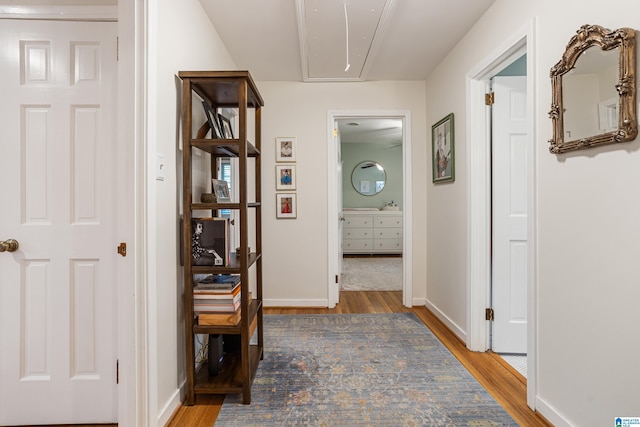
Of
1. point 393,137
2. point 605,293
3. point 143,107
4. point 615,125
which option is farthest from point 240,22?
point 393,137

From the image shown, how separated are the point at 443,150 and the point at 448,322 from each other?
1555mm

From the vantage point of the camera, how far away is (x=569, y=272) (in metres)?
1.50

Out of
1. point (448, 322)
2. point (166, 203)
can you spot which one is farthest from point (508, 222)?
point (166, 203)

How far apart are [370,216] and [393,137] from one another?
171 centimetres

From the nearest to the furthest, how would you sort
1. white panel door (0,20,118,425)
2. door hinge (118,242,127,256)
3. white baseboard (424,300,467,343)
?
door hinge (118,242,127,256)
white panel door (0,20,118,425)
white baseboard (424,300,467,343)

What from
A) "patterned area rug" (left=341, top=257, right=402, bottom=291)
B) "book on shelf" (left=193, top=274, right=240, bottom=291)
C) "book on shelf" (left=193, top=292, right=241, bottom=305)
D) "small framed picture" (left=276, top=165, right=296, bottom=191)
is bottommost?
"patterned area rug" (left=341, top=257, right=402, bottom=291)

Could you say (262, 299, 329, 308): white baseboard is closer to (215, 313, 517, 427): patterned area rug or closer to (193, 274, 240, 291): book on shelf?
(215, 313, 517, 427): patterned area rug

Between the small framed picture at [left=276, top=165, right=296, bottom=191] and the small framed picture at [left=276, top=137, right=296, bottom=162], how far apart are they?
85 millimetres

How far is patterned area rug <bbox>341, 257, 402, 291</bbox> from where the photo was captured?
4.44 metres

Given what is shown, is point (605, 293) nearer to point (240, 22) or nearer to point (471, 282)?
point (471, 282)

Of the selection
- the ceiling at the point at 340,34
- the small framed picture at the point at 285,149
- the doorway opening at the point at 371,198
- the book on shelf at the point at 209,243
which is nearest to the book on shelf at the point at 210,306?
the book on shelf at the point at 209,243

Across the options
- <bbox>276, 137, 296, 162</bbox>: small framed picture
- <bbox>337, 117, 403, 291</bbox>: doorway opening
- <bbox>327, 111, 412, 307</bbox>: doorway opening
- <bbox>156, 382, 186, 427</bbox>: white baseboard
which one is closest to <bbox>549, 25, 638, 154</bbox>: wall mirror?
<bbox>156, 382, 186, 427</bbox>: white baseboard

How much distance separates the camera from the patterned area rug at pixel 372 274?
4441 millimetres

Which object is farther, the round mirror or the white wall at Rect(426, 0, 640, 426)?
the round mirror
